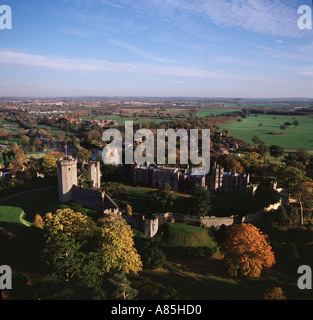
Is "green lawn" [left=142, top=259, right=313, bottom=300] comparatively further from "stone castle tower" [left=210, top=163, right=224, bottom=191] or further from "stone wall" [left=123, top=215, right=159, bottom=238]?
"stone castle tower" [left=210, top=163, right=224, bottom=191]

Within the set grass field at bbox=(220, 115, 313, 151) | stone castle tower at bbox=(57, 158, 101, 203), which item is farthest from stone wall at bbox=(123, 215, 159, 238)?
grass field at bbox=(220, 115, 313, 151)

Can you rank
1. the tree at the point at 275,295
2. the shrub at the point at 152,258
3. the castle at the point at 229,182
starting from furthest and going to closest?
the castle at the point at 229,182, the shrub at the point at 152,258, the tree at the point at 275,295

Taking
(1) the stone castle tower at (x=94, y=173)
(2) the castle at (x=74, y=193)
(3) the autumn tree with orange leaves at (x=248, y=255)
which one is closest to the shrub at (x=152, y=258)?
(3) the autumn tree with orange leaves at (x=248, y=255)

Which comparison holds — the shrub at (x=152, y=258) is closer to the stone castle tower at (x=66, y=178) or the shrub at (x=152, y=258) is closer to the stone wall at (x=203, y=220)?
the stone wall at (x=203, y=220)

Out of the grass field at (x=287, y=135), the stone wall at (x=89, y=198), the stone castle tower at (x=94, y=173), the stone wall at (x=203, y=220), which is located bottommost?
the stone wall at (x=203, y=220)
